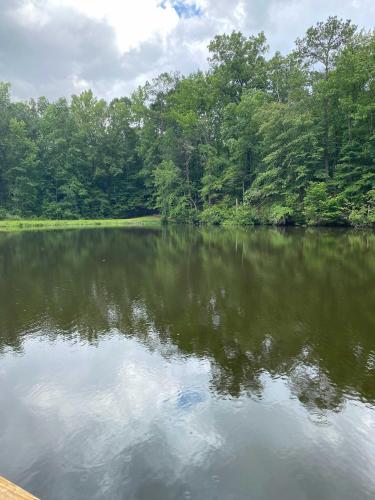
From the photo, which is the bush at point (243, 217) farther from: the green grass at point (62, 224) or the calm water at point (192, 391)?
the calm water at point (192, 391)

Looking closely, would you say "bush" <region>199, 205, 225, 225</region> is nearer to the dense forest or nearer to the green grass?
the dense forest

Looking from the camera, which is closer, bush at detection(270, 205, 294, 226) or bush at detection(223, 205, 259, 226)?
bush at detection(270, 205, 294, 226)

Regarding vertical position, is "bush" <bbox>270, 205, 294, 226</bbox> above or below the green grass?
above

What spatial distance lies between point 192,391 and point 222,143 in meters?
Result: 47.3

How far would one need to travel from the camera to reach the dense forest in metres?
32.8

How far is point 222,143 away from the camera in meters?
48.9

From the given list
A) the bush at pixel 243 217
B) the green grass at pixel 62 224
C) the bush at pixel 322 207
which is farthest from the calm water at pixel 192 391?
the green grass at pixel 62 224

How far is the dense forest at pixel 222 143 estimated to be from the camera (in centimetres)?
3281

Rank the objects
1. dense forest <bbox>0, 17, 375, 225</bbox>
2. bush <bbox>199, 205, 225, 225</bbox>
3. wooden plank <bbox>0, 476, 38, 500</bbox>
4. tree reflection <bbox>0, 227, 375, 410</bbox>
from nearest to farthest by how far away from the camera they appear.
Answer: wooden plank <bbox>0, 476, 38, 500</bbox> → tree reflection <bbox>0, 227, 375, 410</bbox> → dense forest <bbox>0, 17, 375, 225</bbox> → bush <bbox>199, 205, 225, 225</bbox>

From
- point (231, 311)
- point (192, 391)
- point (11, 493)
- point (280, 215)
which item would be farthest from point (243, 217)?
point (11, 493)

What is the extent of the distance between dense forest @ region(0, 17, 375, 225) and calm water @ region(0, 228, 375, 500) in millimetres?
23460

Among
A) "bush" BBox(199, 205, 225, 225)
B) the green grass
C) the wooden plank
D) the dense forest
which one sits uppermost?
the dense forest

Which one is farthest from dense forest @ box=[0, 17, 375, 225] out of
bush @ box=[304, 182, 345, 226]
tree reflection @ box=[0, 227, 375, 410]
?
tree reflection @ box=[0, 227, 375, 410]

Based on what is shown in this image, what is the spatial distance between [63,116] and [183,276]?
57.7m
